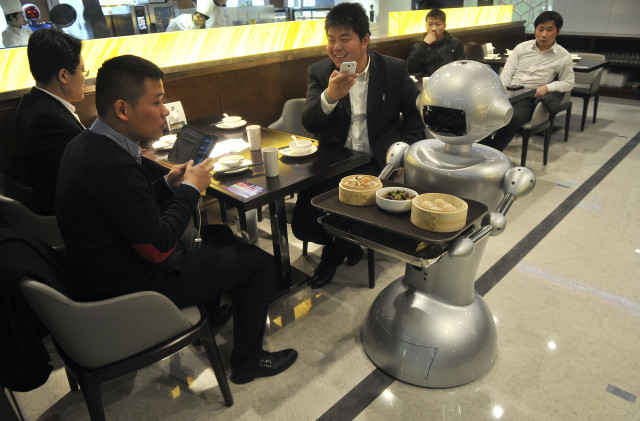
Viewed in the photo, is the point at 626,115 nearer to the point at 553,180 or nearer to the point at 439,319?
the point at 553,180

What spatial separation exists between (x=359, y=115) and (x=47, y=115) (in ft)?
4.81

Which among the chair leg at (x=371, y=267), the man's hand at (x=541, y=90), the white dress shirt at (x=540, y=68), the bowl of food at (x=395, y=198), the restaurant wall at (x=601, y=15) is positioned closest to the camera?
the bowl of food at (x=395, y=198)

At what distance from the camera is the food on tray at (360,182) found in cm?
155

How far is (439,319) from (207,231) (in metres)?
1.06

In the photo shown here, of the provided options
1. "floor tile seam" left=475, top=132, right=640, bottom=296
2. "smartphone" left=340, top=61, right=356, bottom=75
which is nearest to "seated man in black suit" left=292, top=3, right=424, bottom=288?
"smartphone" left=340, top=61, right=356, bottom=75

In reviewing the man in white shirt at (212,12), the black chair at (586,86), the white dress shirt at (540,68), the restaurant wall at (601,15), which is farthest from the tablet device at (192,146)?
the restaurant wall at (601,15)

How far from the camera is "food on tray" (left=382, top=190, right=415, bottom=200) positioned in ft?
4.88

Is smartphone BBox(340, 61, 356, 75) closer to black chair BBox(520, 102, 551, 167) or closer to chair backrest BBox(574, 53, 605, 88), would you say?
black chair BBox(520, 102, 551, 167)

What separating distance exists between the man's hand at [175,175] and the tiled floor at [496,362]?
0.77 metres

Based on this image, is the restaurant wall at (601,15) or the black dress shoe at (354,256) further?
the restaurant wall at (601,15)

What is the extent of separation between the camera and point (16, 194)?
2.03m

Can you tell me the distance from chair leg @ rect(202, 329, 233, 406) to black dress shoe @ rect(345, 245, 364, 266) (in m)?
1.14

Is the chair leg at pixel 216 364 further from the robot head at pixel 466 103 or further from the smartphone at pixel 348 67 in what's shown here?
the smartphone at pixel 348 67

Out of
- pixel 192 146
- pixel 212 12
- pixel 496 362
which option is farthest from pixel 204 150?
pixel 212 12
